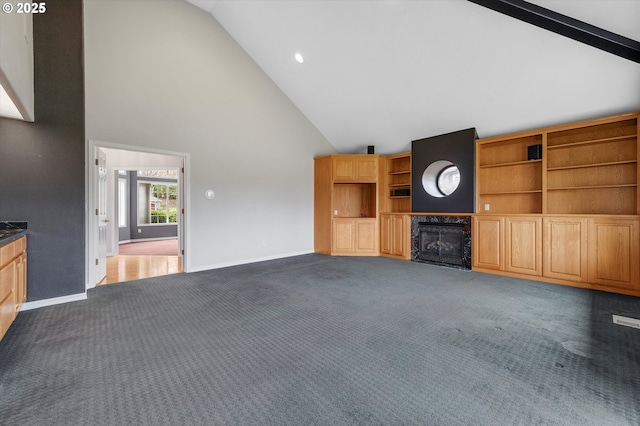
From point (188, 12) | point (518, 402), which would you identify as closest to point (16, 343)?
point (518, 402)

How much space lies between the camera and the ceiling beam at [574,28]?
2905 mm

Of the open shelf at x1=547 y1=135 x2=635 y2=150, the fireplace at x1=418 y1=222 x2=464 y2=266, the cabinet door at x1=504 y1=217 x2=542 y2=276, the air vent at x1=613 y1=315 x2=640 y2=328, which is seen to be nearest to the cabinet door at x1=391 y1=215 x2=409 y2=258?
the fireplace at x1=418 y1=222 x2=464 y2=266

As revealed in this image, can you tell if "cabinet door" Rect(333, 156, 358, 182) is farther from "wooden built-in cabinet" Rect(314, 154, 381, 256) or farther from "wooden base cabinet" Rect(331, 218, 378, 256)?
"wooden base cabinet" Rect(331, 218, 378, 256)

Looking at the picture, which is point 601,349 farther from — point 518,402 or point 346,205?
point 346,205

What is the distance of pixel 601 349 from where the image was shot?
2.21m

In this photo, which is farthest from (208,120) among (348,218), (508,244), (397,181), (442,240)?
(508,244)

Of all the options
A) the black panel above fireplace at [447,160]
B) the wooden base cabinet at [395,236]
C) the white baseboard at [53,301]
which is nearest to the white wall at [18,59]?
the white baseboard at [53,301]

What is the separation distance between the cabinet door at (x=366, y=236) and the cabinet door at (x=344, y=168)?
3.48 ft

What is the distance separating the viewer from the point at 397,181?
689 centimetres

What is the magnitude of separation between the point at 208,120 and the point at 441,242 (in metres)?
5.15

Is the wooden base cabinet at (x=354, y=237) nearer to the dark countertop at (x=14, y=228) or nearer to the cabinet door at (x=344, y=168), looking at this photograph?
the cabinet door at (x=344, y=168)

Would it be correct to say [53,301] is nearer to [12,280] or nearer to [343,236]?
[12,280]

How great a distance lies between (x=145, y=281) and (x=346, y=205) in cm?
470

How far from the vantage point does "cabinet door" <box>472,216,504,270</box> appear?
4828 millimetres
